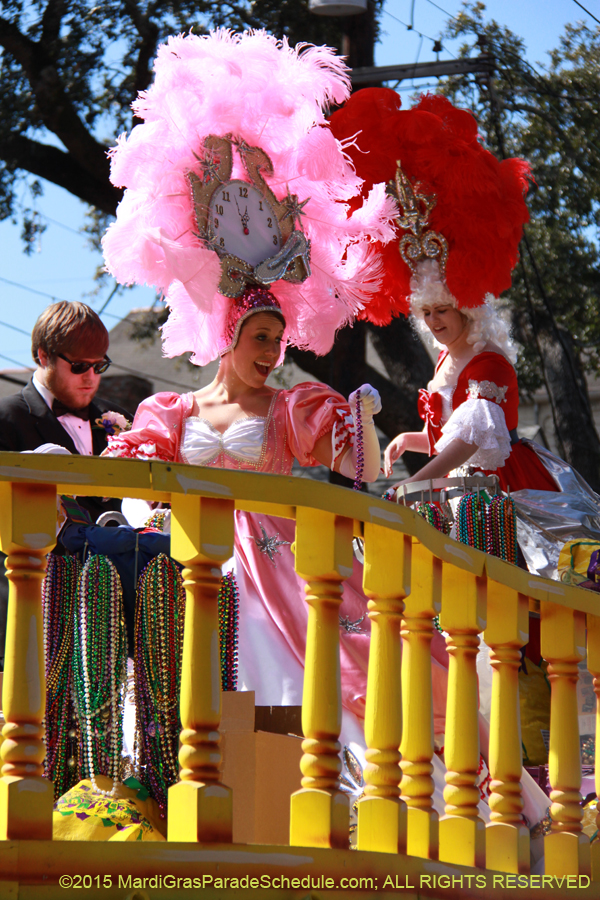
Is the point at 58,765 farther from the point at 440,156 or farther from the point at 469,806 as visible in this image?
the point at 440,156

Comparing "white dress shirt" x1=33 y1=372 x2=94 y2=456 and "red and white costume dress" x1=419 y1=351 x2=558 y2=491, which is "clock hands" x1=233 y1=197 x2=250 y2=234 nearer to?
"white dress shirt" x1=33 y1=372 x2=94 y2=456

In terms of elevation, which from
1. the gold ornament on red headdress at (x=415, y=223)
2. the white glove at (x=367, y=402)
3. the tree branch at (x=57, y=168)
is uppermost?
the tree branch at (x=57, y=168)

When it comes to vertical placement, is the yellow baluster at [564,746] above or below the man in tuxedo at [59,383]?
below

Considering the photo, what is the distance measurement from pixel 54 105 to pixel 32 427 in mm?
5611

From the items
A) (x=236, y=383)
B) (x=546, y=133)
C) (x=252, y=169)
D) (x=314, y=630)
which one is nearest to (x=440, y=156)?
(x=252, y=169)

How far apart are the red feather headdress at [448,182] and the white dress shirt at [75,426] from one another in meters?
1.49

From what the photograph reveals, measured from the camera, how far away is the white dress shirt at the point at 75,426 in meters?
3.63

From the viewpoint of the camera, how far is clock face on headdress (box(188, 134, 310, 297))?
3.64 metres

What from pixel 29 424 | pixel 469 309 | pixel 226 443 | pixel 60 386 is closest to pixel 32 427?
pixel 29 424

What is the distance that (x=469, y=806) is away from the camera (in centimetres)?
237

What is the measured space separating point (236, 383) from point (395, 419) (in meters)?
4.25

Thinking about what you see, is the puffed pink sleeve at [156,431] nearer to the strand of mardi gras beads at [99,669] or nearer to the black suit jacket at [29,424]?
the black suit jacket at [29,424]

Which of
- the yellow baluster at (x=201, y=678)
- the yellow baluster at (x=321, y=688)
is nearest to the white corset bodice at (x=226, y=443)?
the yellow baluster at (x=321, y=688)

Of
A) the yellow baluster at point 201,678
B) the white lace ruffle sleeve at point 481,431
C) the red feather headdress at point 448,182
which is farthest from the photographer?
the red feather headdress at point 448,182
